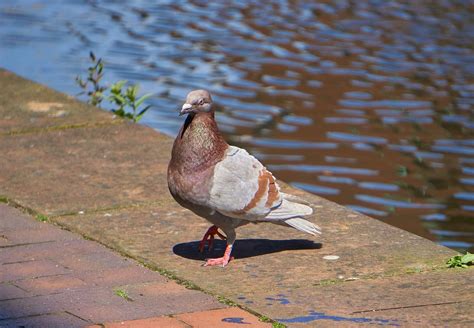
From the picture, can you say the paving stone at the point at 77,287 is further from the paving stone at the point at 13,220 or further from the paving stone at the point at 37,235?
the paving stone at the point at 13,220

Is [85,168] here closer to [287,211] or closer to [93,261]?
[93,261]

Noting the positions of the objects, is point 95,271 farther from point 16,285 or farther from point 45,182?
point 45,182

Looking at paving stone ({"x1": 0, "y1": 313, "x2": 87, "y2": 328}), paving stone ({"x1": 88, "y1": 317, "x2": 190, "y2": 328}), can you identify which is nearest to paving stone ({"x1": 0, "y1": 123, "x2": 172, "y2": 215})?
paving stone ({"x1": 0, "y1": 313, "x2": 87, "y2": 328})

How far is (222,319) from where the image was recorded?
4.04 meters

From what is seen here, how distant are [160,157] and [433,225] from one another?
1.60m

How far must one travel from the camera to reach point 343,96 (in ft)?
30.0

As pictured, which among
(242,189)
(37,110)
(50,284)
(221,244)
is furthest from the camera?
(37,110)

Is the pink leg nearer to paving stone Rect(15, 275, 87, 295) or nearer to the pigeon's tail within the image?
the pigeon's tail

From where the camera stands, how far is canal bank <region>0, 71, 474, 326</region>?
4.23 m

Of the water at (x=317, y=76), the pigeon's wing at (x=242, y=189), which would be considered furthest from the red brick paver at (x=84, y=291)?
the water at (x=317, y=76)

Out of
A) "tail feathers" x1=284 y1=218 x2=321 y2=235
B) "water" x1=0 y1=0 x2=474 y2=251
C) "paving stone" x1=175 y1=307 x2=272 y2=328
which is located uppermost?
"tail feathers" x1=284 y1=218 x2=321 y2=235

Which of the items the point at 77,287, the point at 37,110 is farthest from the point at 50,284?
the point at 37,110

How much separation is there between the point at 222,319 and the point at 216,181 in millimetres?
710

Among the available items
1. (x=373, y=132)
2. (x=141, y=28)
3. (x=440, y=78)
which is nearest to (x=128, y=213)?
(x=373, y=132)
